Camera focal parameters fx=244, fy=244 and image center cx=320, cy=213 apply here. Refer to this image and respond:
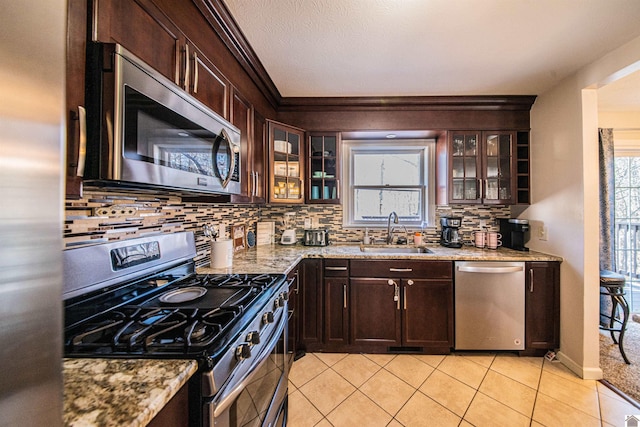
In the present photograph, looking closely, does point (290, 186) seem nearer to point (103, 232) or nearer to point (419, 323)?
point (103, 232)

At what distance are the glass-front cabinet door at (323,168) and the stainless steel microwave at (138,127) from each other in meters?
1.58

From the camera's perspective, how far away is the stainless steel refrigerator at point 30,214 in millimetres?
293

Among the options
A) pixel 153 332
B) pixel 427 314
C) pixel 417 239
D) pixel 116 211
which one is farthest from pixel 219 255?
pixel 417 239

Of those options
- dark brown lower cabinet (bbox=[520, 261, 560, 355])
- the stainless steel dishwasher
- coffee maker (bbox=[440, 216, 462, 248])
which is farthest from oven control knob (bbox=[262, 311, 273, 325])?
dark brown lower cabinet (bbox=[520, 261, 560, 355])

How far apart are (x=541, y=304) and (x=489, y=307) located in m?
0.47

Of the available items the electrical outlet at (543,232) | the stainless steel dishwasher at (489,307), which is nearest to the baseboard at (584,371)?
the stainless steel dishwasher at (489,307)

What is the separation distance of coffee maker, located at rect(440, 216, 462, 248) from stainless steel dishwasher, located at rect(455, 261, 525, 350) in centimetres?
47

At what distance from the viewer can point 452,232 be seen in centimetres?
263

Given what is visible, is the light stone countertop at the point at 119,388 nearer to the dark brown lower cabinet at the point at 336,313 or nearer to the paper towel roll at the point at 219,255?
the paper towel roll at the point at 219,255

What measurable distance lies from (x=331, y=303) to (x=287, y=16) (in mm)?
2176

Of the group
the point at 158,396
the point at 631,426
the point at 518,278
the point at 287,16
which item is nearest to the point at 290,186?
the point at 287,16

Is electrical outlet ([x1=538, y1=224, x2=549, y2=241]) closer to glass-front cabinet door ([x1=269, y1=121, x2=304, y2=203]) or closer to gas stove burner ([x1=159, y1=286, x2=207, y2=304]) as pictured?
glass-front cabinet door ([x1=269, y1=121, x2=304, y2=203])

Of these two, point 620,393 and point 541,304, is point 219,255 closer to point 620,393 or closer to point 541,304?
point 541,304

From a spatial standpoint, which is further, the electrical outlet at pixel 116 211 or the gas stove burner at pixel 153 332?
the electrical outlet at pixel 116 211
